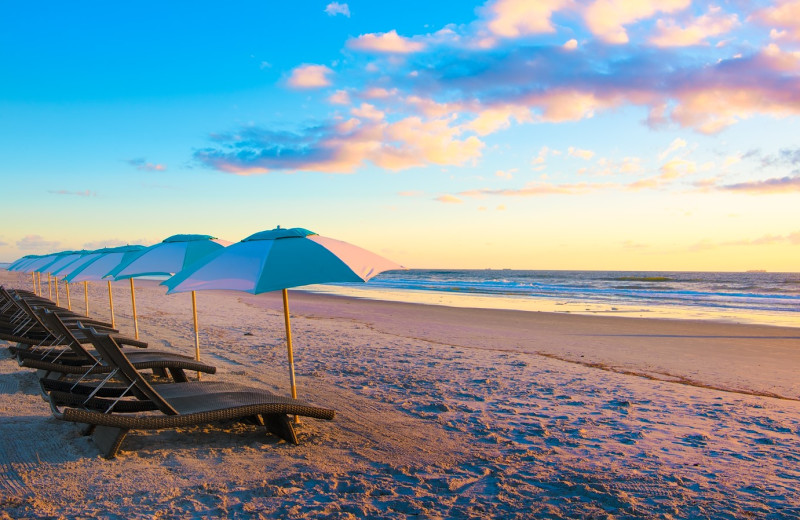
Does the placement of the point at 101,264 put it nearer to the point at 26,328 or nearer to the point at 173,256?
the point at 26,328

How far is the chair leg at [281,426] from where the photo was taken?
444 centimetres

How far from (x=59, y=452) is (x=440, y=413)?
3.23 metres

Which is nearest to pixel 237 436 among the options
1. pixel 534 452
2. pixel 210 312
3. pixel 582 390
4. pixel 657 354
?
pixel 534 452

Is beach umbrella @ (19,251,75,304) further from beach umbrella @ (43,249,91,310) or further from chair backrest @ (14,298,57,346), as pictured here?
chair backrest @ (14,298,57,346)

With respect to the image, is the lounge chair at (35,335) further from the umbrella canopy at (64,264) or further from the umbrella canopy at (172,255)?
the umbrella canopy at (64,264)

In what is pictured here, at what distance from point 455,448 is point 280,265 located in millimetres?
2023

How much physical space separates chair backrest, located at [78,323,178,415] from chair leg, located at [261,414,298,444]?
32.3 inches

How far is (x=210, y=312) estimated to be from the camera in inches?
661

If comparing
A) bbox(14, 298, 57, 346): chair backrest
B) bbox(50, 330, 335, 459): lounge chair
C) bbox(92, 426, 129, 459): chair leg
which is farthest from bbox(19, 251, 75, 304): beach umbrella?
bbox(92, 426, 129, 459): chair leg

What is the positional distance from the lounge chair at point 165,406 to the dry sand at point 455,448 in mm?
183

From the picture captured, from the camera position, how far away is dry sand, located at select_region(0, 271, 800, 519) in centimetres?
336

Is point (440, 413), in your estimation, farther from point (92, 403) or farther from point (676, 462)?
point (92, 403)

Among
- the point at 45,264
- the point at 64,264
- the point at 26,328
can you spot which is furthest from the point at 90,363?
the point at 45,264

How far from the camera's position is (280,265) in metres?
4.49
